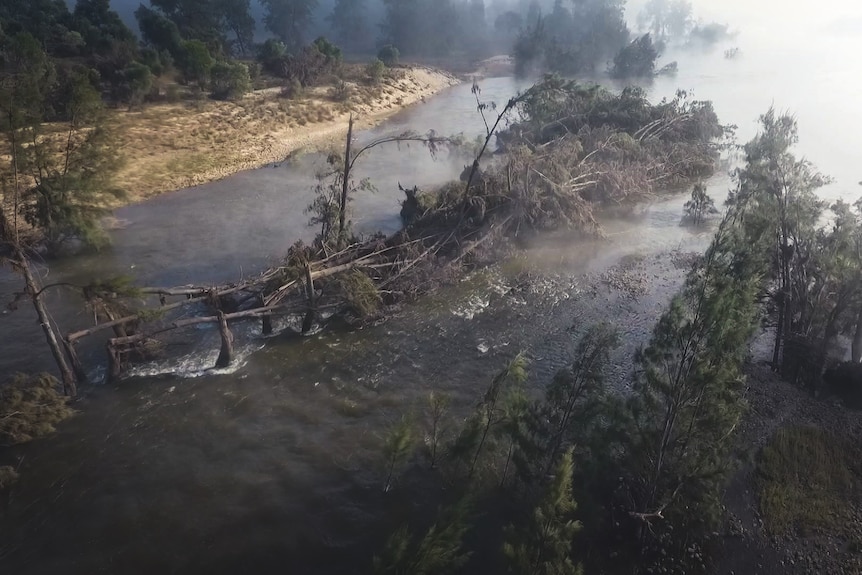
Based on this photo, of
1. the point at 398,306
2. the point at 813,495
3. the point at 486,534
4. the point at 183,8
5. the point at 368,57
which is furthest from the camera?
the point at 368,57

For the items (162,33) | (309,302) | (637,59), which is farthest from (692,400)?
(637,59)

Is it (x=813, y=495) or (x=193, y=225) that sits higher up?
(x=193, y=225)

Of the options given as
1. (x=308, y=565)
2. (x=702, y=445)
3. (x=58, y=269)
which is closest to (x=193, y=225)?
(x=58, y=269)

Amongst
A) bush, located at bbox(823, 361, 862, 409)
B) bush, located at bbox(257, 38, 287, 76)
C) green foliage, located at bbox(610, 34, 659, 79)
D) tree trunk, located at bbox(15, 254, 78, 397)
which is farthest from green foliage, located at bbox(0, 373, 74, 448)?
green foliage, located at bbox(610, 34, 659, 79)

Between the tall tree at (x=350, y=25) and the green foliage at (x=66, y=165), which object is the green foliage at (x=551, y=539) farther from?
the tall tree at (x=350, y=25)

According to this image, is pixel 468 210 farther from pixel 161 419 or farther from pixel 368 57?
pixel 368 57

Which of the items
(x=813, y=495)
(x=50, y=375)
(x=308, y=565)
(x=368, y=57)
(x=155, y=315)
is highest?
(x=368, y=57)
